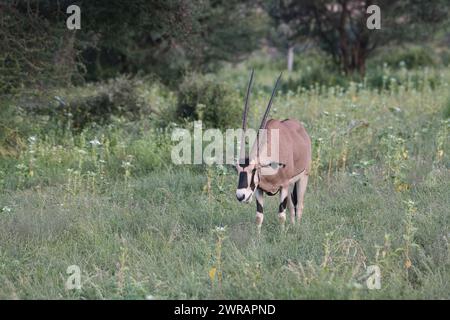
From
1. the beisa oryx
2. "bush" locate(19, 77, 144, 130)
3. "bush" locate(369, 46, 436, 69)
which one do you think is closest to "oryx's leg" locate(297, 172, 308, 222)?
the beisa oryx

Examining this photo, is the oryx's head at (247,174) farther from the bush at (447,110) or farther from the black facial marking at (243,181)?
the bush at (447,110)

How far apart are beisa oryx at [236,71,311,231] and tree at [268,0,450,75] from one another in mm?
12127

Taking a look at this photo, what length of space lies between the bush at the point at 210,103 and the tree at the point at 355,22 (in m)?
8.07

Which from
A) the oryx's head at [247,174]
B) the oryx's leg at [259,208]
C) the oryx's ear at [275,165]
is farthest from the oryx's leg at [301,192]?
the oryx's head at [247,174]

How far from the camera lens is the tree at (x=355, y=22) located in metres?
18.5

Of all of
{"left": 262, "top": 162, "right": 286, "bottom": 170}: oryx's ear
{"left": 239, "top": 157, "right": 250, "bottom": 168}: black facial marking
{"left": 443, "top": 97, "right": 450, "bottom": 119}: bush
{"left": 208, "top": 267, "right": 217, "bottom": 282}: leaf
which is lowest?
{"left": 208, "top": 267, "right": 217, "bottom": 282}: leaf

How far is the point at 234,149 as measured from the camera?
8.76m

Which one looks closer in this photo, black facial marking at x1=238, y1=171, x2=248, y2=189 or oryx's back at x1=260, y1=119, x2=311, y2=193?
black facial marking at x1=238, y1=171, x2=248, y2=189

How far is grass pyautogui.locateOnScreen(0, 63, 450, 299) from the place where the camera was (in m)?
4.92

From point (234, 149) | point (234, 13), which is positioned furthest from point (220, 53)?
point (234, 149)

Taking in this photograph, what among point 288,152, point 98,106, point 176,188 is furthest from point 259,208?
point 98,106

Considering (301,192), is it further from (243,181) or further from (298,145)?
(243,181)

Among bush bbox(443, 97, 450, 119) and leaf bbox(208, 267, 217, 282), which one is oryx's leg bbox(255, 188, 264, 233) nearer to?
leaf bbox(208, 267, 217, 282)

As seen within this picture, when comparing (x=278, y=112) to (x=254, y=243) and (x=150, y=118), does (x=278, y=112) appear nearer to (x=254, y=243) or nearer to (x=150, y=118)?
(x=150, y=118)
